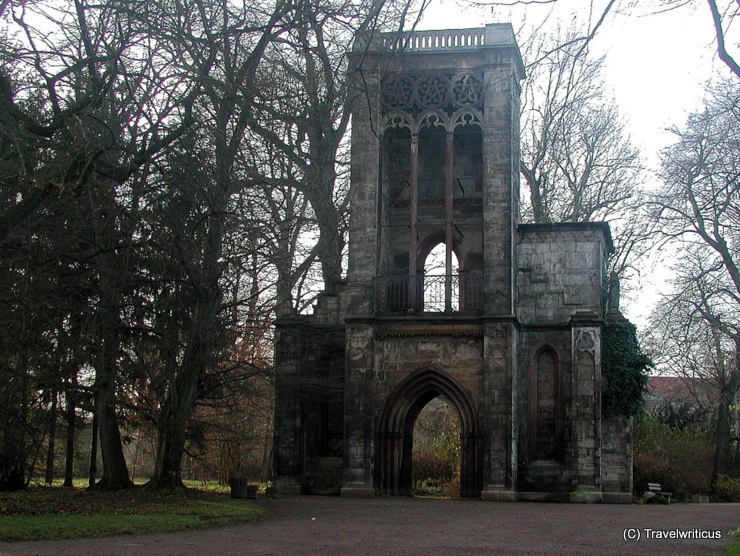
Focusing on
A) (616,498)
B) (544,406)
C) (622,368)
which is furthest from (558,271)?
(616,498)

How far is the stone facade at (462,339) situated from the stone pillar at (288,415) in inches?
1.5

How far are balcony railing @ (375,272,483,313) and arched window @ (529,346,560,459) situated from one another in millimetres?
2327

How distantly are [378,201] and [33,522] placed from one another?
14.4 m

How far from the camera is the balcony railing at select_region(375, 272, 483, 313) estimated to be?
2561 centimetres

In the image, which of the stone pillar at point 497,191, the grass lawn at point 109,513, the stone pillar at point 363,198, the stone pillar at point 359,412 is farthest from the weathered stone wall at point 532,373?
the grass lawn at point 109,513

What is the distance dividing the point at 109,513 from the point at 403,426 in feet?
37.0

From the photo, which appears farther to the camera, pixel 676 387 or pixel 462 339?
pixel 676 387

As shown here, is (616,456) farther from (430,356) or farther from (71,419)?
(71,419)

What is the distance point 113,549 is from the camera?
11.7 metres

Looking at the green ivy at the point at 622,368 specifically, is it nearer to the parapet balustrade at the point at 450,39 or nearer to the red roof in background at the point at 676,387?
the parapet balustrade at the point at 450,39

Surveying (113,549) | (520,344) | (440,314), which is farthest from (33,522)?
(520,344)

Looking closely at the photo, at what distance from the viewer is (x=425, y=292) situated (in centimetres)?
2631

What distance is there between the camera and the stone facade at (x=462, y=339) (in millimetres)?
24656

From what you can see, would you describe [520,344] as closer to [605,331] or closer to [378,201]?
[605,331]
